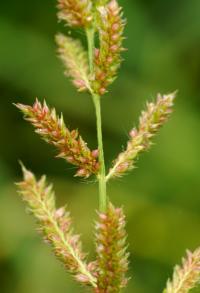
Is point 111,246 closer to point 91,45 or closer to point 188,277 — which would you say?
point 188,277

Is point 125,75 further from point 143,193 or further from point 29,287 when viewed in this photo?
point 29,287

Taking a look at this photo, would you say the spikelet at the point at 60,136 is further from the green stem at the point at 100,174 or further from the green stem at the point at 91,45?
the green stem at the point at 91,45

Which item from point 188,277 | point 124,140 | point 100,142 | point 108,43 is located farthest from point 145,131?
point 124,140

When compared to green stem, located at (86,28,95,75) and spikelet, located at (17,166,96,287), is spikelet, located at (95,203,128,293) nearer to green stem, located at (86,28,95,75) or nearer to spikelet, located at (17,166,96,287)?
spikelet, located at (17,166,96,287)

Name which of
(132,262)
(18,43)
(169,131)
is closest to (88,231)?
(132,262)

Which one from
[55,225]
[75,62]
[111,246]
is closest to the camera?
[111,246]

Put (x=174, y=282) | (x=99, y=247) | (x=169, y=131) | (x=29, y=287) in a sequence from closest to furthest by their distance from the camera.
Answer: (x=99, y=247) → (x=174, y=282) → (x=29, y=287) → (x=169, y=131)

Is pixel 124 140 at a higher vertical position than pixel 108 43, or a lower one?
higher
